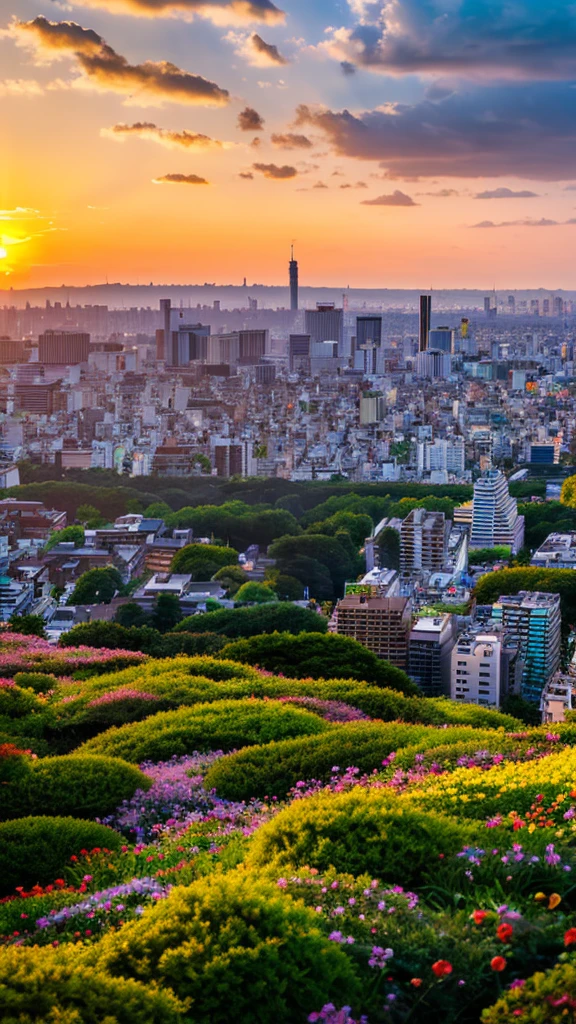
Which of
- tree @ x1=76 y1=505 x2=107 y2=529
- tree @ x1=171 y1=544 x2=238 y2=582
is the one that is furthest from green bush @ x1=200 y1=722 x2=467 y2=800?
tree @ x1=76 y1=505 x2=107 y2=529

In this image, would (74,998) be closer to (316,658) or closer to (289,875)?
(289,875)

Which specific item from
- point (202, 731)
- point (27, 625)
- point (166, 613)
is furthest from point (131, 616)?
point (202, 731)

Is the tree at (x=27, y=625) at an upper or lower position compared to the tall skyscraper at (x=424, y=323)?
lower

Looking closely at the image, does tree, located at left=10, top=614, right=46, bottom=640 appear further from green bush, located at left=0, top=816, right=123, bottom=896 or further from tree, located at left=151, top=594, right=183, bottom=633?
green bush, located at left=0, top=816, right=123, bottom=896

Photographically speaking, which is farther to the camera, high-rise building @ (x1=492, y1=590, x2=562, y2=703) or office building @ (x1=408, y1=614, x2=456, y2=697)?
high-rise building @ (x1=492, y1=590, x2=562, y2=703)

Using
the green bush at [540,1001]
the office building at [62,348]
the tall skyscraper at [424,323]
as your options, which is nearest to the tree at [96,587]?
the green bush at [540,1001]

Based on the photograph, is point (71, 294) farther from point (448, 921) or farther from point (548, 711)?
point (448, 921)

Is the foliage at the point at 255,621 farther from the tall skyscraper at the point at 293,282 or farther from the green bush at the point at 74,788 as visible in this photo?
the tall skyscraper at the point at 293,282

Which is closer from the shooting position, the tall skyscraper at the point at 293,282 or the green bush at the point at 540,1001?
the green bush at the point at 540,1001
